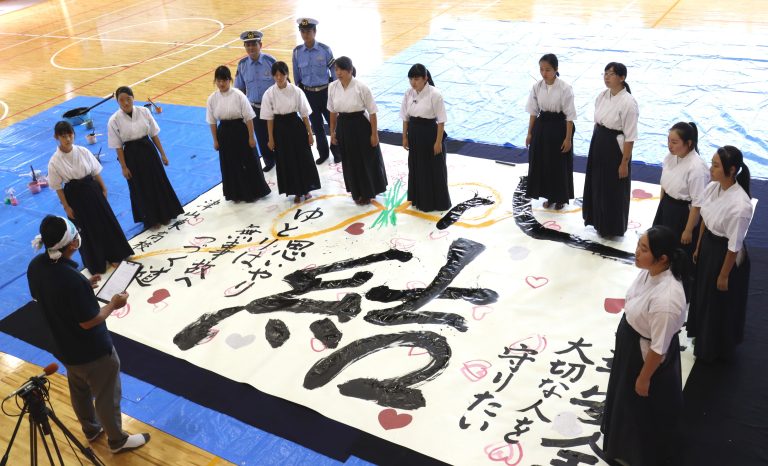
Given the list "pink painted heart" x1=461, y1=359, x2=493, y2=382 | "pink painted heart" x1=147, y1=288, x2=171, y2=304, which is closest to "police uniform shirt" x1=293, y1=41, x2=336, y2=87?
"pink painted heart" x1=147, y1=288, x2=171, y2=304

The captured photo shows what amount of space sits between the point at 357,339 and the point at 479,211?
1790 millimetres

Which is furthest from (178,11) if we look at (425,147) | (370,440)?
(370,440)

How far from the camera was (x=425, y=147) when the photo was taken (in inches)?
205

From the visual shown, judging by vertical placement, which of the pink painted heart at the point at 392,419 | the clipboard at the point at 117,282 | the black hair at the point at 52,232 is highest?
the black hair at the point at 52,232

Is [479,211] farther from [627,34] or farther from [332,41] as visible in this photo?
[332,41]

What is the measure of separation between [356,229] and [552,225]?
5.18 ft

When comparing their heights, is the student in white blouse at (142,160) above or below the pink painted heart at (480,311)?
above

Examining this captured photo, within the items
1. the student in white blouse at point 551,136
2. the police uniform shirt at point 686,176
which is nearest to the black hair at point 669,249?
the police uniform shirt at point 686,176

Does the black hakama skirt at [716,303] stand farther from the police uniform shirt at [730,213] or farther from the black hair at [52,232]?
the black hair at [52,232]

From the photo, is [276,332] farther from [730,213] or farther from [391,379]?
[730,213]

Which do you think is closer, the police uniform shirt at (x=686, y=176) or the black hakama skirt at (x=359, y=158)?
the police uniform shirt at (x=686, y=176)

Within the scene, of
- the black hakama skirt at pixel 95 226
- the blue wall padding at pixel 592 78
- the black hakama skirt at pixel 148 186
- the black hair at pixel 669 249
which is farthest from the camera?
the blue wall padding at pixel 592 78

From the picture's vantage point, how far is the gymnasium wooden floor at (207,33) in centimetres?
930

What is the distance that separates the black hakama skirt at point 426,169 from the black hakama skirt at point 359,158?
13.4 inches
